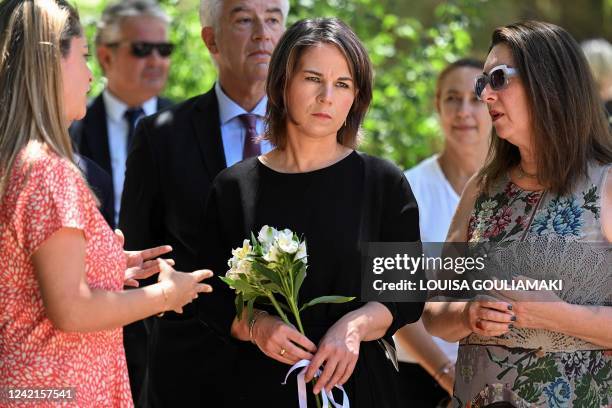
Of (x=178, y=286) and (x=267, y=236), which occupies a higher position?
(x=267, y=236)

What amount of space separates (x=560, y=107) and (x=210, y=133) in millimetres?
1717

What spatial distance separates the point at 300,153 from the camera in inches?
149

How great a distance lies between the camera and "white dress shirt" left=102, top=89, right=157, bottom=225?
6.48 m

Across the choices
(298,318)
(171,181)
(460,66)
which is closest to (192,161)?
(171,181)

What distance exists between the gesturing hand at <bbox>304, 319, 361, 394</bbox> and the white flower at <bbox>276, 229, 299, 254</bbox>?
347mm

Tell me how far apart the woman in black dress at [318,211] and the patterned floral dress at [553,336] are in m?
0.33

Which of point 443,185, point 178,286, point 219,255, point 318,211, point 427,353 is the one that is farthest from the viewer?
point 443,185

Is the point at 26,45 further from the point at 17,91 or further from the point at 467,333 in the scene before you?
the point at 467,333

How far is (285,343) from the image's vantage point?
3.38 meters

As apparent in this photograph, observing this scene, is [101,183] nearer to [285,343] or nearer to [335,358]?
[285,343]

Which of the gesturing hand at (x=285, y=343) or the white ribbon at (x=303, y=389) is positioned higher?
the gesturing hand at (x=285, y=343)

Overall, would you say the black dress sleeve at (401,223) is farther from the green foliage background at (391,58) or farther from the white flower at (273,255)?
the green foliage background at (391,58)

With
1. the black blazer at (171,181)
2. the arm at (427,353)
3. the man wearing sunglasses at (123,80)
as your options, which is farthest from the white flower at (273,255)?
the man wearing sunglasses at (123,80)

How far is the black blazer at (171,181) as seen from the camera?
176 inches
